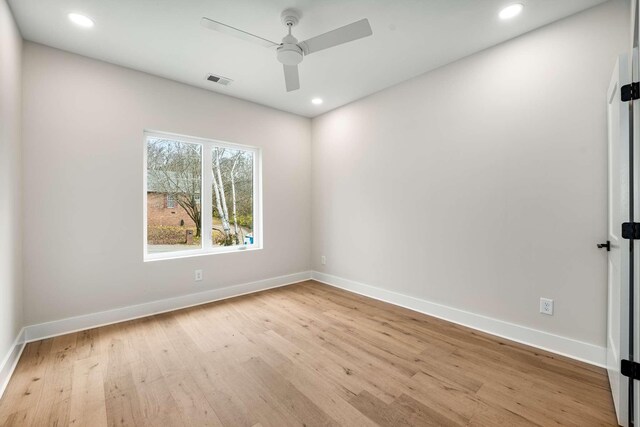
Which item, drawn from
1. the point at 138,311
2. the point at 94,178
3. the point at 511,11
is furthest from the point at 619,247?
the point at 94,178

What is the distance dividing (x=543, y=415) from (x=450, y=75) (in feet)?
9.56

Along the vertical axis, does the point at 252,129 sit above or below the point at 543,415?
above

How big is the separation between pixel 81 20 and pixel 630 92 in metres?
3.76

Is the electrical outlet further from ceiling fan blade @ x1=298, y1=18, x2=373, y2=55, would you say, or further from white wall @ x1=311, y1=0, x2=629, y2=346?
ceiling fan blade @ x1=298, y1=18, x2=373, y2=55

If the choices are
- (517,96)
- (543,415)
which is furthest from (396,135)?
(543,415)

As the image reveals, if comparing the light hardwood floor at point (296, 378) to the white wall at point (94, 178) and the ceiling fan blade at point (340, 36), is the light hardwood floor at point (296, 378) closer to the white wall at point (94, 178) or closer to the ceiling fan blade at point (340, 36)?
the white wall at point (94, 178)

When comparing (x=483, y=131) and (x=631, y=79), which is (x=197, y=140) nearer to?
(x=483, y=131)

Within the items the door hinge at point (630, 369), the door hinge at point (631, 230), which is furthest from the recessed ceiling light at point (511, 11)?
the door hinge at point (630, 369)

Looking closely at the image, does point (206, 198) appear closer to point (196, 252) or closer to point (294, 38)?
point (196, 252)

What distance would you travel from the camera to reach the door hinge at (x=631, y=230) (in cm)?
139

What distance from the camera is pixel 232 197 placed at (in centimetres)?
397

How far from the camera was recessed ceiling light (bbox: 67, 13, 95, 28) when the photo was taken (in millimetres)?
2188

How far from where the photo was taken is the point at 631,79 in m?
1.50

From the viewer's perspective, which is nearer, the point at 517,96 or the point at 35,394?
the point at 35,394
